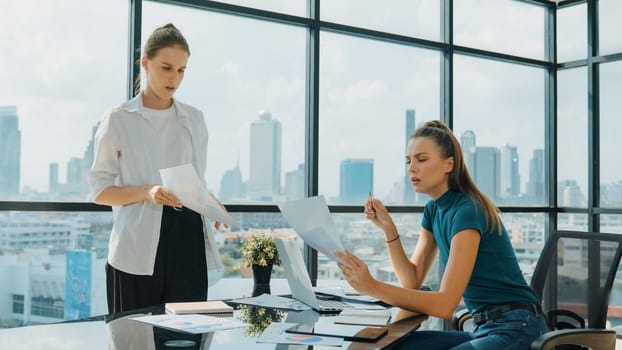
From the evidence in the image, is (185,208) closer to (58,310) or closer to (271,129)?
(58,310)

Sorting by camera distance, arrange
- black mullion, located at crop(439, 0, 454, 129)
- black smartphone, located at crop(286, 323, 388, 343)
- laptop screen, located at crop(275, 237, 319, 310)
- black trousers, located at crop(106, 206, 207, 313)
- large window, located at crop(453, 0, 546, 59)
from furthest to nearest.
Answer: large window, located at crop(453, 0, 546, 59), black mullion, located at crop(439, 0, 454, 129), black trousers, located at crop(106, 206, 207, 313), laptop screen, located at crop(275, 237, 319, 310), black smartphone, located at crop(286, 323, 388, 343)

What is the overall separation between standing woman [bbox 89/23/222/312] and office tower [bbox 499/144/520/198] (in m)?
3.36

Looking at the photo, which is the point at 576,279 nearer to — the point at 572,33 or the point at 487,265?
the point at 487,265

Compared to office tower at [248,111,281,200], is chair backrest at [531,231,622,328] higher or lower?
lower

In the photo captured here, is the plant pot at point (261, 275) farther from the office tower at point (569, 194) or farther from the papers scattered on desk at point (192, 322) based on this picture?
the office tower at point (569, 194)

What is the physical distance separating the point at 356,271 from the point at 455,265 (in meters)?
0.29

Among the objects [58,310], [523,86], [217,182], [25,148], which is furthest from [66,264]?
[523,86]

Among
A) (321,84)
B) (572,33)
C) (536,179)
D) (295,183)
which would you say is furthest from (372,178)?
(572,33)

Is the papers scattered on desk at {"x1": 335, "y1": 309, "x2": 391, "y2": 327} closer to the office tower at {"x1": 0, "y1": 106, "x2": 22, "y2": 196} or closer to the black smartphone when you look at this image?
the black smartphone

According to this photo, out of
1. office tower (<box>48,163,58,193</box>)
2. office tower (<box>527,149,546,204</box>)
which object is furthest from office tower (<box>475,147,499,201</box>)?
office tower (<box>48,163,58,193</box>)

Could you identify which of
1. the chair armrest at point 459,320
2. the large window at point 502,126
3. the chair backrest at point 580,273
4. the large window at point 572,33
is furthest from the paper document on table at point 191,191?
the large window at point 572,33

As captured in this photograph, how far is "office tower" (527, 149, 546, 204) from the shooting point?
529 centimetres

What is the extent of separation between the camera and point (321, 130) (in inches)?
166

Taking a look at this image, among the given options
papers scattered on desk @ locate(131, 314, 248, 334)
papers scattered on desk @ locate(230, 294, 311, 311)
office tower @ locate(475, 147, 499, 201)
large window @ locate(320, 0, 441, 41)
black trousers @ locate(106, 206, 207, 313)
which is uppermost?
large window @ locate(320, 0, 441, 41)
